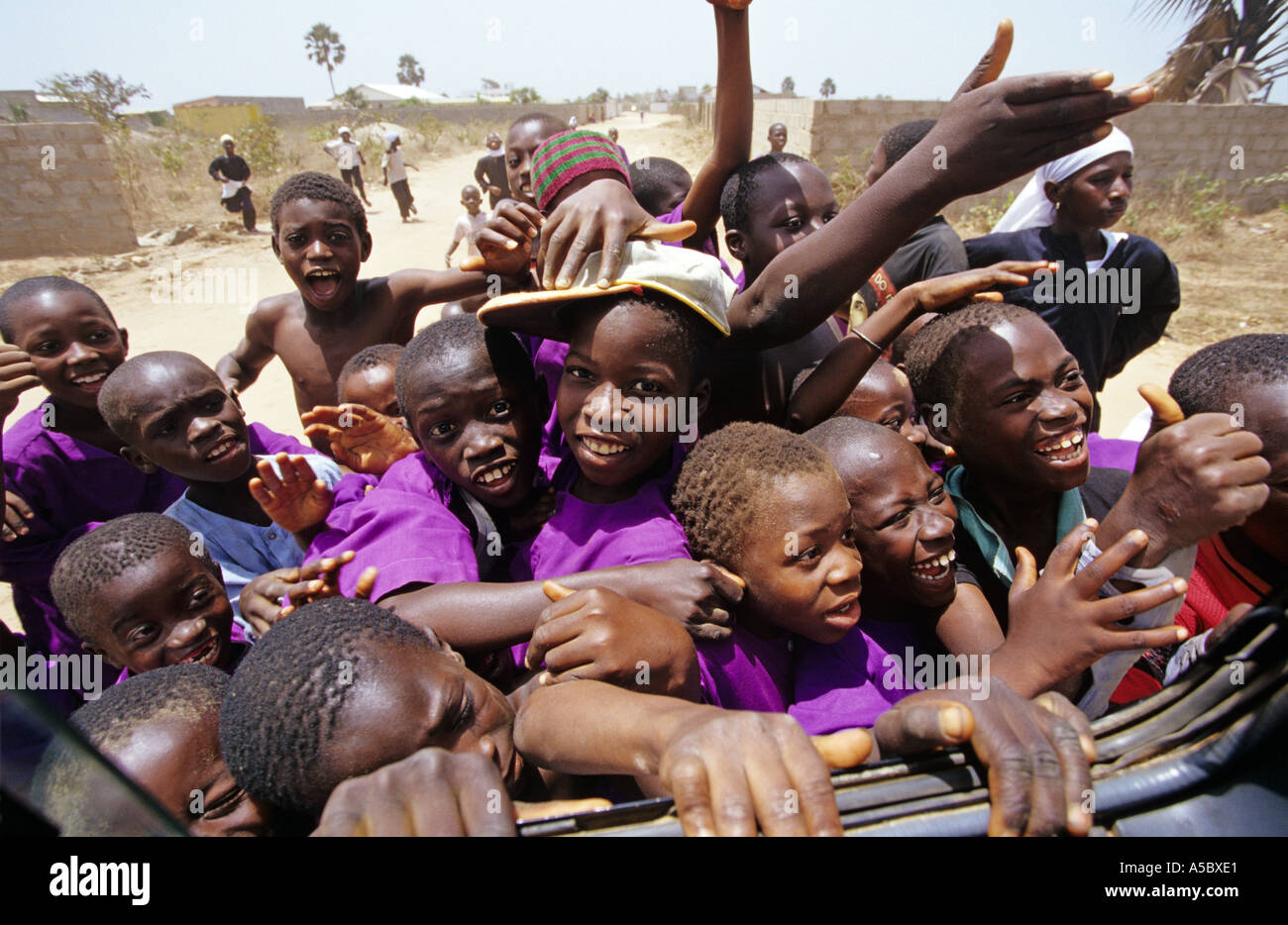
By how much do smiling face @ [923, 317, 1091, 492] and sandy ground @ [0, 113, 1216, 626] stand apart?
173 inches

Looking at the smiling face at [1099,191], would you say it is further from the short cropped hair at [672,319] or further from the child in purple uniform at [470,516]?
the child in purple uniform at [470,516]

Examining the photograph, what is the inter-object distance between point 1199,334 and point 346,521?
8.81 meters

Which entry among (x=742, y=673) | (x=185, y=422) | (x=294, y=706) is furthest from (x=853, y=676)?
(x=185, y=422)

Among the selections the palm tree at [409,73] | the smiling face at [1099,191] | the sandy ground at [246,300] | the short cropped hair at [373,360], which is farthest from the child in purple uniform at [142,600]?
the palm tree at [409,73]

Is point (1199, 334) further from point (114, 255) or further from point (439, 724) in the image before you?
point (114, 255)

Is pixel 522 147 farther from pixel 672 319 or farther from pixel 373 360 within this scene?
pixel 672 319

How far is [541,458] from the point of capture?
78.1 inches

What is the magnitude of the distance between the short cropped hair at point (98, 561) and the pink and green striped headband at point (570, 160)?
1.52 metres

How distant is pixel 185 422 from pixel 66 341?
2.69 ft

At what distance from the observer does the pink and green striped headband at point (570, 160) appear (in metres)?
2.10

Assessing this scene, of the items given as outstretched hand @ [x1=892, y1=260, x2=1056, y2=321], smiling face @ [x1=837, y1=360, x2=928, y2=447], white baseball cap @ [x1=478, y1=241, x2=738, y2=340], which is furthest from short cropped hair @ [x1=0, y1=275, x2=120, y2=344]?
outstretched hand @ [x1=892, y1=260, x2=1056, y2=321]

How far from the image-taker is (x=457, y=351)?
70.2 inches

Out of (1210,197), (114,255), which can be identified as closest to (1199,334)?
(1210,197)
